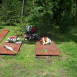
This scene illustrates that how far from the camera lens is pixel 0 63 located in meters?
3.65

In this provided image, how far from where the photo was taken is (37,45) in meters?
5.11

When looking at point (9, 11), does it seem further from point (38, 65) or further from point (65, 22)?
point (38, 65)

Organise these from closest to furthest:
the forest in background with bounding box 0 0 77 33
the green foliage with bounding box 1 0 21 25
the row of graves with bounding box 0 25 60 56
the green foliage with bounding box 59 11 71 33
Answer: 1. the row of graves with bounding box 0 25 60 56
2. the green foliage with bounding box 59 11 71 33
3. the forest in background with bounding box 0 0 77 33
4. the green foliage with bounding box 1 0 21 25

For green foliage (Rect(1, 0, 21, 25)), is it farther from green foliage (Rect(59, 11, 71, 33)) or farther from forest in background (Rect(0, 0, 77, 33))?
green foliage (Rect(59, 11, 71, 33))

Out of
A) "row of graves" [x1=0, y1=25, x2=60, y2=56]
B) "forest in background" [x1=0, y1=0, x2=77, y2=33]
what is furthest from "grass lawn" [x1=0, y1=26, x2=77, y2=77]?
"forest in background" [x1=0, y1=0, x2=77, y2=33]

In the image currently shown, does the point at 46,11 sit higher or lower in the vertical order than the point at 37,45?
higher

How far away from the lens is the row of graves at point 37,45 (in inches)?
167

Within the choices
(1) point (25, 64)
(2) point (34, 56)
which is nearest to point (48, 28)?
(2) point (34, 56)

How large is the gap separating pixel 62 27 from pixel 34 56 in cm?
455

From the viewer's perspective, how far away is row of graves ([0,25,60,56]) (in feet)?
13.9

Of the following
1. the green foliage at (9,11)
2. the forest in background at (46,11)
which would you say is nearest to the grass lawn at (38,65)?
the forest in background at (46,11)

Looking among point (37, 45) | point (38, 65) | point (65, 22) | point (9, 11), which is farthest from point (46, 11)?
point (38, 65)

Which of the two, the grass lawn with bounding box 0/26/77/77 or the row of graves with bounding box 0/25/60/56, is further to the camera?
the row of graves with bounding box 0/25/60/56

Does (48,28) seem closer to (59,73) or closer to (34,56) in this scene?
(34,56)
